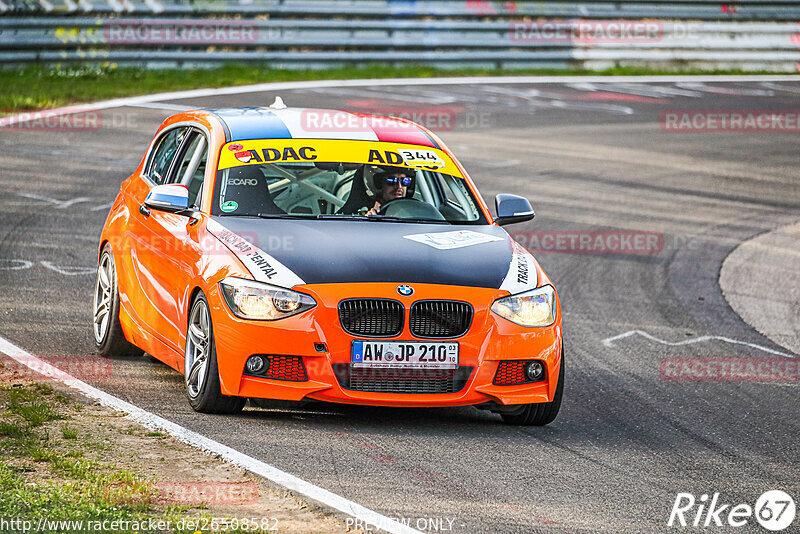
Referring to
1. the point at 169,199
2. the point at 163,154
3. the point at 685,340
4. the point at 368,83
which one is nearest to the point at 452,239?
the point at 169,199

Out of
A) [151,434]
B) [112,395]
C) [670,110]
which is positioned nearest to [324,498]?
[151,434]

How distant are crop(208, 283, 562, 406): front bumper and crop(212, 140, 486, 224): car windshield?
1112 mm

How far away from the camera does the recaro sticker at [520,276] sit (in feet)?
24.9

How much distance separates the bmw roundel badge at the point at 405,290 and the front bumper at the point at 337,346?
2 centimetres

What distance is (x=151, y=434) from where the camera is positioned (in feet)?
22.8

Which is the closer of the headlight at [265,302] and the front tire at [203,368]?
the headlight at [265,302]

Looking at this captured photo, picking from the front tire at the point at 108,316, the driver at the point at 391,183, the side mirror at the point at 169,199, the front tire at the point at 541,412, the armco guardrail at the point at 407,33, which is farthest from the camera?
the armco guardrail at the point at 407,33

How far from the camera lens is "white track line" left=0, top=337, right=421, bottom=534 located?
228 inches

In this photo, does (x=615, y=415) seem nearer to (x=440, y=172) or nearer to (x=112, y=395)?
(x=440, y=172)

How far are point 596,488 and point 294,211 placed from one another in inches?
113

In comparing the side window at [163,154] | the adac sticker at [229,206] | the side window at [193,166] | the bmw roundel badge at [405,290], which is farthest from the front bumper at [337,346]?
the side window at [163,154]

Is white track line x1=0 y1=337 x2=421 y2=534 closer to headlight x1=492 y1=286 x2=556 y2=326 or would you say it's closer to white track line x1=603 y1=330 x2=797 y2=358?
headlight x1=492 y1=286 x2=556 y2=326

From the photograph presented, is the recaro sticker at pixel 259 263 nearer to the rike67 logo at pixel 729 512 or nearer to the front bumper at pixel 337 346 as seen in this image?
the front bumper at pixel 337 346

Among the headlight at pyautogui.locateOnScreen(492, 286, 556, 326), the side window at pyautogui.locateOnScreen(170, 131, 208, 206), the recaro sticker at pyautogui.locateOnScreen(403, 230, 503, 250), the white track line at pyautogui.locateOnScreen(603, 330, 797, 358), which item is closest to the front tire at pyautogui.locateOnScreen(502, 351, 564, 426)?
the headlight at pyautogui.locateOnScreen(492, 286, 556, 326)
